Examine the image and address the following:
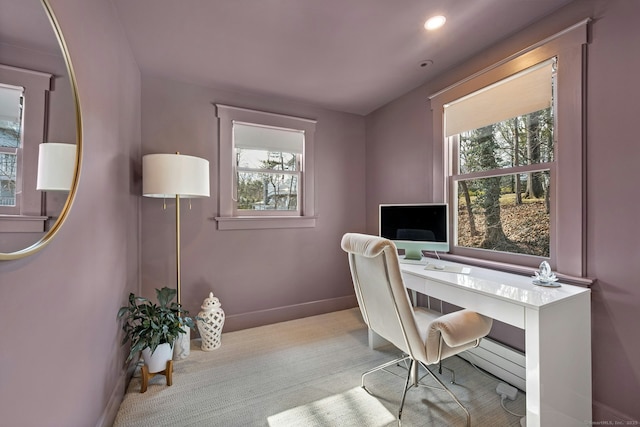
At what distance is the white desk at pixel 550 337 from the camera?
1302 mm

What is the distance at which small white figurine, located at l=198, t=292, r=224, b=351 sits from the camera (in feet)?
7.84

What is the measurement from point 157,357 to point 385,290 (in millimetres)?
1668

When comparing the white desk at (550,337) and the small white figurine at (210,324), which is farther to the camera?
the small white figurine at (210,324)

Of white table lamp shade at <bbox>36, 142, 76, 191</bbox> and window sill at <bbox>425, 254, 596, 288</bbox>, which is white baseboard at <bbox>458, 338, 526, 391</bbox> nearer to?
window sill at <bbox>425, 254, 596, 288</bbox>

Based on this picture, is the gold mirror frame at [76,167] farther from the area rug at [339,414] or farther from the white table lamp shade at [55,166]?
the area rug at [339,414]

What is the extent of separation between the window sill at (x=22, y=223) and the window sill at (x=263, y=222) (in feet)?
6.12

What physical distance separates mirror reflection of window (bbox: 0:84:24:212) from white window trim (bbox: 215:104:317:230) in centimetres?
202

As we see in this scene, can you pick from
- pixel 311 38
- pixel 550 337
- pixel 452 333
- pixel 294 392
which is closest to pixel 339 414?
pixel 294 392

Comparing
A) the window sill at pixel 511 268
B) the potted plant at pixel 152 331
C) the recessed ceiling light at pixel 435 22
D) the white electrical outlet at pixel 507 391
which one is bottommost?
the white electrical outlet at pixel 507 391

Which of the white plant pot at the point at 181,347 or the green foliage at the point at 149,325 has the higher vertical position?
the green foliage at the point at 149,325

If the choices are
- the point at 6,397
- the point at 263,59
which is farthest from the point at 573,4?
the point at 6,397

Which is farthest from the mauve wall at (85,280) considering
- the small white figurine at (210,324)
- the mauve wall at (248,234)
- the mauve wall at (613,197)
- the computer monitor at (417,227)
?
the mauve wall at (613,197)

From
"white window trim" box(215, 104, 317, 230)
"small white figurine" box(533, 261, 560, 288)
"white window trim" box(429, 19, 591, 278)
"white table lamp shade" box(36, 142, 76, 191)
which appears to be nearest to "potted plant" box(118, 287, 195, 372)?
"white window trim" box(215, 104, 317, 230)

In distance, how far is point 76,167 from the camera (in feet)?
3.59
